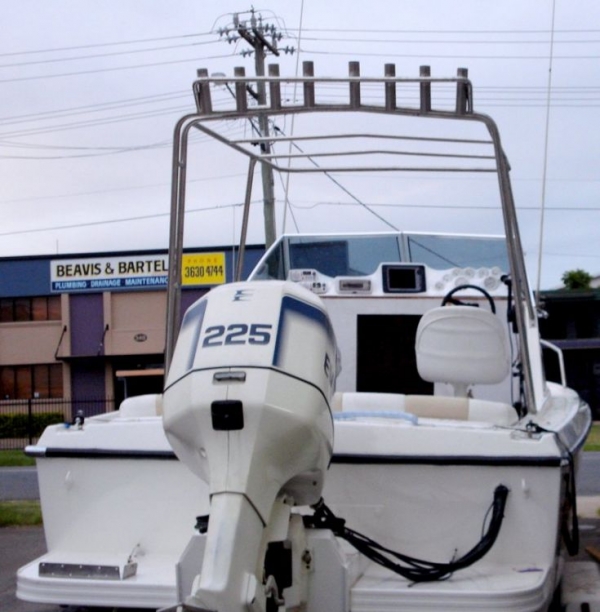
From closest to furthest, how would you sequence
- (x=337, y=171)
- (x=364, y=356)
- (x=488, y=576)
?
(x=488, y=576) → (x=337, y=171) → (x=364, y=356)

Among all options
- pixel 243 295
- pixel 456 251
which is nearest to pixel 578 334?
pixel 456 251

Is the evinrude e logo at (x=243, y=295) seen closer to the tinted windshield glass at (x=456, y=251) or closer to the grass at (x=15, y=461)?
the tinted windshield glass at (x=456, y=251)

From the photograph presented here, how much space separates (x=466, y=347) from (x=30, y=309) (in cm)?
3197

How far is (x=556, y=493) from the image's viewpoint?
378cm

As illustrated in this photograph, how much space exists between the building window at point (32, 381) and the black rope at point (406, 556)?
32.2 metres

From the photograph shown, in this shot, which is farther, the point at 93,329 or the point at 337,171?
the point at 93,329

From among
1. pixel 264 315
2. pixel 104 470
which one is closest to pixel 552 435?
pixel 264 315

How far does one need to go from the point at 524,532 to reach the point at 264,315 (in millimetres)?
1377

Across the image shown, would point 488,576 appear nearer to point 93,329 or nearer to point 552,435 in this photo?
point 552,435

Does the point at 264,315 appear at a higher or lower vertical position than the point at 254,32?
lower

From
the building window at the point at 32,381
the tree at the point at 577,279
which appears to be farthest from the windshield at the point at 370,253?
the tree at the point at 577,279

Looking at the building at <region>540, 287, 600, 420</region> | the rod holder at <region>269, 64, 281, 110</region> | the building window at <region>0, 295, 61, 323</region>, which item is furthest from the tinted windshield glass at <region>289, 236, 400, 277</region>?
the building window at <region>0, 295, 61, 323</region>

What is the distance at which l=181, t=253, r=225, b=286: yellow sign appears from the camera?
3203 centimetres

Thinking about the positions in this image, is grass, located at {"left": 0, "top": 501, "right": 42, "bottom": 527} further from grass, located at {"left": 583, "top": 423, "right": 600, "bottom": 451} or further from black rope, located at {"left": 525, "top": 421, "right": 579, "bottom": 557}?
grass, located at {"left": 583, "top": 423, "right": 600, "bottom": 451}
